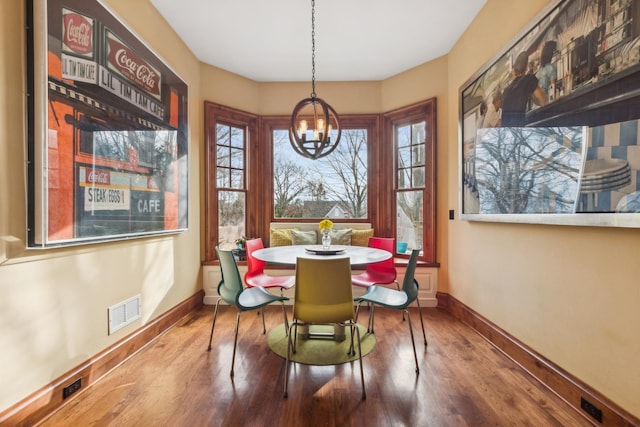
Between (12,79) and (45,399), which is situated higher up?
(12,79)

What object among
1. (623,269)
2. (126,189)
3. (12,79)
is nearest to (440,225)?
(623,269)

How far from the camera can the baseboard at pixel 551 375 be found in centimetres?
148

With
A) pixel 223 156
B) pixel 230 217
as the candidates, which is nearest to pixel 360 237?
pixel 230 217

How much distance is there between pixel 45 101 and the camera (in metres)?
1.57

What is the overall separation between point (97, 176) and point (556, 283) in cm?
319

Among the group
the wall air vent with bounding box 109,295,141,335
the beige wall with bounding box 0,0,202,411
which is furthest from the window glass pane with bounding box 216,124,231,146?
the wall air vent with bounding box 109,295,141,335

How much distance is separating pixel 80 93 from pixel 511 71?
3.13 meters

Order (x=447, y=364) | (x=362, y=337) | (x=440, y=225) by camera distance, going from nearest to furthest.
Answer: (x=447, y=364)
(x=362, y=337)
(x=440, y=225)

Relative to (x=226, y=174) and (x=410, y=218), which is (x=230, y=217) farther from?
(x=410, y=218)

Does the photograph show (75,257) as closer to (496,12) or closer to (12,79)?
(12,79)

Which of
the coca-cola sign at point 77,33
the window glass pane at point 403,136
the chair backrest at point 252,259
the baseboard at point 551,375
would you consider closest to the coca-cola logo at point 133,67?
the coca-cola sign at point 77,33

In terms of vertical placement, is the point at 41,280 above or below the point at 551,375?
above

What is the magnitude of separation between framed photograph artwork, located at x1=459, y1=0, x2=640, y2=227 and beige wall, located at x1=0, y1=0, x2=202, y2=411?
310cm

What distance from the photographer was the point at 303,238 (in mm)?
3811
